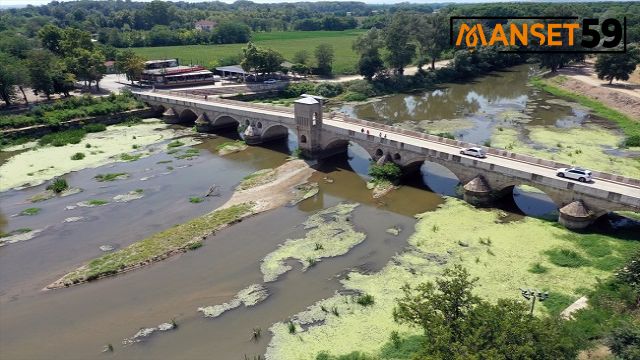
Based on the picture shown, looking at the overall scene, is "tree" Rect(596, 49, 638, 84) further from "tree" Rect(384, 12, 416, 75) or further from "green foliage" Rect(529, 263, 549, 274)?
"green foliage" Rect(529, 263, 549, 274)

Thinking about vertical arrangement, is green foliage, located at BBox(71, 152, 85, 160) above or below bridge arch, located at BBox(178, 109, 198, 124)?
below

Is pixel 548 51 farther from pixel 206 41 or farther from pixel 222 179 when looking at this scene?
pixel 206 41

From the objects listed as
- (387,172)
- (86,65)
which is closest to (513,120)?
(387,172)

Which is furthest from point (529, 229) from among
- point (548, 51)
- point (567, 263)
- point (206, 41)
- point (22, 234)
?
point (206, 41)

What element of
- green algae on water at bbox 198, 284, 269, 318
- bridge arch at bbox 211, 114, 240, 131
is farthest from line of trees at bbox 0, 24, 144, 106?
green algae on water at bbox 198, 284, 269, 318

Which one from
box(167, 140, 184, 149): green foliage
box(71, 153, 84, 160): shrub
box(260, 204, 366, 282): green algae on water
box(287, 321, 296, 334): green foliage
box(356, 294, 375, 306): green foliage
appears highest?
box(71, 153, 84, 160): shrub

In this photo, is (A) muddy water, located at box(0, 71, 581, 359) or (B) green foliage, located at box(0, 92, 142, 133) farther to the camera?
(B) green foliage, located at box(0, 92, 142, 133)
